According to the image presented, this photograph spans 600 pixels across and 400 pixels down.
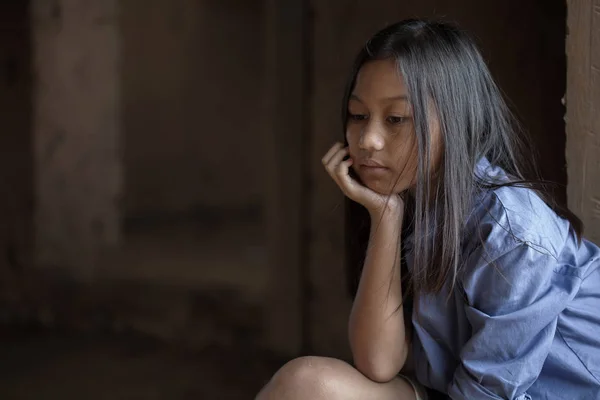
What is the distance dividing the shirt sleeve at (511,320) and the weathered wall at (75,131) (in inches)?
115

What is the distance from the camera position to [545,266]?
1586 millimetres

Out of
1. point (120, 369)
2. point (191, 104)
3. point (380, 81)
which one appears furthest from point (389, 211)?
point (191, 104)

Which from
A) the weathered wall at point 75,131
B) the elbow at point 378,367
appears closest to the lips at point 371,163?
the elbow at point 378,367

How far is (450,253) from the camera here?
169cm

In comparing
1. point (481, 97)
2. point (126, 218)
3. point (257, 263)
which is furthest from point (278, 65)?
point (481, 97)

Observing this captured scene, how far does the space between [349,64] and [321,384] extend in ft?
6.18

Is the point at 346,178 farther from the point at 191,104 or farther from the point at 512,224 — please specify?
the point at 191,104

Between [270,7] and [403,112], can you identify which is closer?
[403,112]

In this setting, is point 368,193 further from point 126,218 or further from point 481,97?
point 126,218

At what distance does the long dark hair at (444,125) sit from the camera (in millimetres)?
1707

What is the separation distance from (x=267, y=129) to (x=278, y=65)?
0.33 m

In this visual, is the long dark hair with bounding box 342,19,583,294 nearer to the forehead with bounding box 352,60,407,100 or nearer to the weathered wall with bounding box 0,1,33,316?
the forehead with bounding box 352,60,407,100

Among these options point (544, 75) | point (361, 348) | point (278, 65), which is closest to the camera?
point (361, 348)

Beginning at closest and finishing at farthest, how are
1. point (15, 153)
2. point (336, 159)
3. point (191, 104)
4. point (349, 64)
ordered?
point (336, 159) → point (349, 64) → point (191, 104) → point (15, 153)
